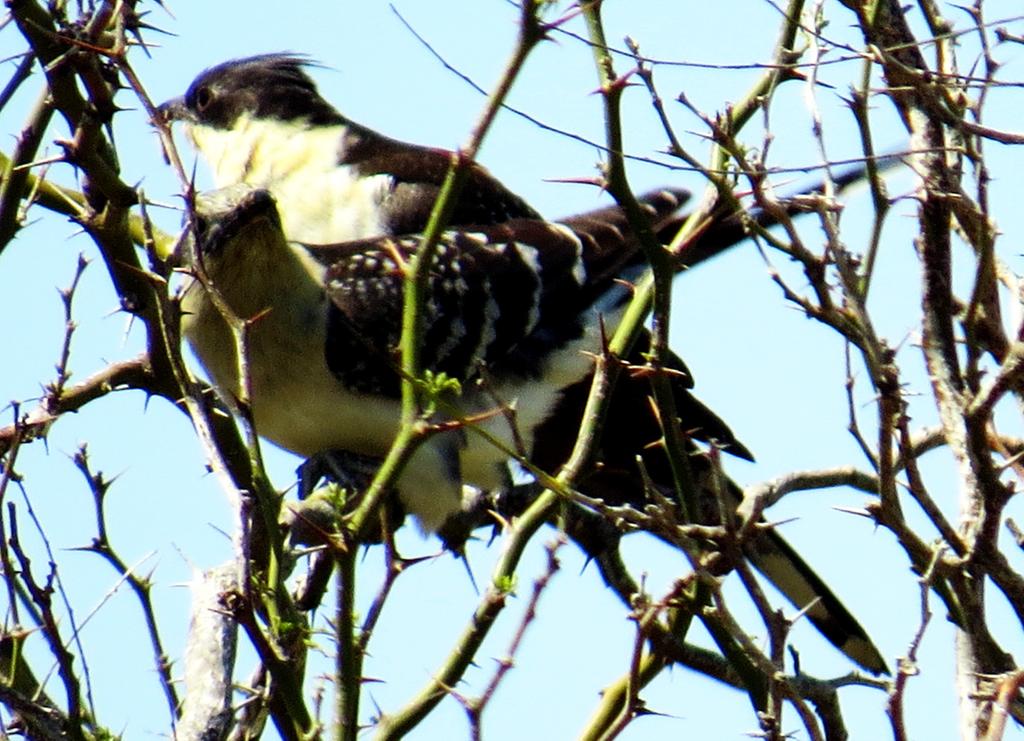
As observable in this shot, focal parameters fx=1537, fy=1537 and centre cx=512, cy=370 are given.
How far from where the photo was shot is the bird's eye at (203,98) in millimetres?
5148

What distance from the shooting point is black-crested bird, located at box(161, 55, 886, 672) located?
139 inches

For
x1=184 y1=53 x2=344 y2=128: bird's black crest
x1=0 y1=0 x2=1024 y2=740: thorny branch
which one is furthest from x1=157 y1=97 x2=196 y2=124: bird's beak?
x1=0 y1=0 x2=1024 y2=740: thorny branch

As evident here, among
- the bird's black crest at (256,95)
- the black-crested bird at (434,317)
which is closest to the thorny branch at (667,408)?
the black-crested bird at (434,317)

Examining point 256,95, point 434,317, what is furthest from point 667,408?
point 256,95

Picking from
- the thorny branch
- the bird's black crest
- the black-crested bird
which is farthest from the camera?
the bird's black crest

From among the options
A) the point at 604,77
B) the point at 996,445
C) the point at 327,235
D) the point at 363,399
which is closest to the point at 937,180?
the point at 996,445

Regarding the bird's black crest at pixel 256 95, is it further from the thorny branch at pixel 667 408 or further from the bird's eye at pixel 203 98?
the thorny branch at pixel 667 408

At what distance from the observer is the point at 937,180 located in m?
2.40

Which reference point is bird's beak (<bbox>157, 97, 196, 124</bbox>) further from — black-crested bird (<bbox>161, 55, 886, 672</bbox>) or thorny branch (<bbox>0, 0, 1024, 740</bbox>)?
thorny branch (<bbox>0, 0, 1024, 740</bbox>)

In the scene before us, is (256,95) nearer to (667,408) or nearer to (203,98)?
(203,98)

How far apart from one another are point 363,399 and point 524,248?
75 cm

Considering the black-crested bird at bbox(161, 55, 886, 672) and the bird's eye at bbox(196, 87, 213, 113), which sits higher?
the bird's eye at bbox(196, 87, 213, 113)

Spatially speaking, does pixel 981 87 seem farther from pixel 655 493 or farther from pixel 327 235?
pixel 327 235

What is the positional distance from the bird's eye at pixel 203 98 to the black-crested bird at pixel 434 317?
1.06ft
